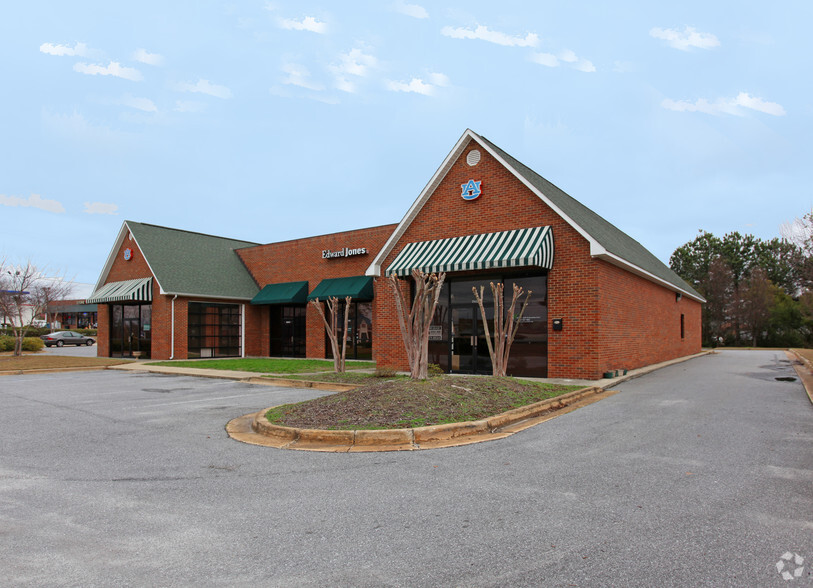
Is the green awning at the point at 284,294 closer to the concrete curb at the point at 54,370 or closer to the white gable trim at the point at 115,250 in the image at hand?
the white gable trim at the point at 115,250

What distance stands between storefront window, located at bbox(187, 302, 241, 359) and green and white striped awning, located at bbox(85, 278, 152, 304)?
2223mm

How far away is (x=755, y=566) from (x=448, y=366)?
45.6 ft

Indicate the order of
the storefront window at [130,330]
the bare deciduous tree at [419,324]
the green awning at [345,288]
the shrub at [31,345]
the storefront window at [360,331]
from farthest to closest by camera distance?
the shrub at [31,345]
the storefront window at [130,330]
the storefront window at [360,331]
the green awning at [345,288]
the bare deciduous tree at [419,324]

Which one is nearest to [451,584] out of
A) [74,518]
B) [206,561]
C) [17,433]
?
[206,561]

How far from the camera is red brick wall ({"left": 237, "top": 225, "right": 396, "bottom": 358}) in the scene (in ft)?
82.4

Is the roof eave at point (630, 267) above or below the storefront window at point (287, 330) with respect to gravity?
above

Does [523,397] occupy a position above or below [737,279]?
below

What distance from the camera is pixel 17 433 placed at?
27.0 feet

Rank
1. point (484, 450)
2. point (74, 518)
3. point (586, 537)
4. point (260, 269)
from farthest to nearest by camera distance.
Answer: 1. point (260, 269)
2. point (484, 450)
3. point (74, 518)
4. point (586, 537)

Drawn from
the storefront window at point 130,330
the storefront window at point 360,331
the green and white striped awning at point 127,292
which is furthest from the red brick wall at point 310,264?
the green and white striped awning at point 127,292

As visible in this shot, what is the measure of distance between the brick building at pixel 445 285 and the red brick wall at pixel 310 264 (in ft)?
0.23

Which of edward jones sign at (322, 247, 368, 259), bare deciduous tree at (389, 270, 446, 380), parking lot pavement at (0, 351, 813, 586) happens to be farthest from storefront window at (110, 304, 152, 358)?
bare deciduous tree at (389, 270, 446, 380)

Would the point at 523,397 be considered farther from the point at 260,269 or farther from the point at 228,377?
the point at 260,269

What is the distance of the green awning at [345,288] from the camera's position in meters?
23.8
